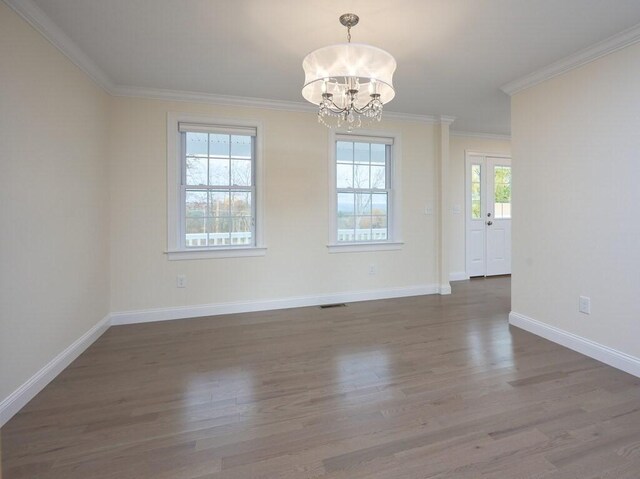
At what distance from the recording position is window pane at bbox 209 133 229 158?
362cm

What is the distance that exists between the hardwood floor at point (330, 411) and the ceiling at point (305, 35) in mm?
2443

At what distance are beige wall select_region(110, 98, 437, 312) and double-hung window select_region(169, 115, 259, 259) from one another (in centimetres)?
14

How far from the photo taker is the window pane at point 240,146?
369 cm

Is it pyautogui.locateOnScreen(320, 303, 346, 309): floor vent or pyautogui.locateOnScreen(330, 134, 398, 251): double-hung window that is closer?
pyautogui.locateOnScreen(320, 303, 346, 309): floor vent

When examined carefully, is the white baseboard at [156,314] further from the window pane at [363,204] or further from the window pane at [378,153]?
the window pane at [378,153]

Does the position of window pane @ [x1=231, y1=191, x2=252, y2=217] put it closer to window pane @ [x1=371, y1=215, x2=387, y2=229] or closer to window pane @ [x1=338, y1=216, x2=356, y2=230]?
window pane @ [x1=338, y1=216, x2=356, y2=230]

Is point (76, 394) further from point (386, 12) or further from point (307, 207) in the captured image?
point (386, 12)

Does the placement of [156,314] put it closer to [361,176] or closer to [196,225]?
[196,225]

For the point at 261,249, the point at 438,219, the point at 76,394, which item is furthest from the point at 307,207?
the point at 76,394

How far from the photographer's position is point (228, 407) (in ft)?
6.21

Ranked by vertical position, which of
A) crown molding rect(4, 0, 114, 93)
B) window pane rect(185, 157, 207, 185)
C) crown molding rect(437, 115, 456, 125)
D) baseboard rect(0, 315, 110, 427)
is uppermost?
crown molding rect(437, 115, 456, 125)

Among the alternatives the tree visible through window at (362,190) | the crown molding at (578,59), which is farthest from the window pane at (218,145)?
the crown molding at (578,59)

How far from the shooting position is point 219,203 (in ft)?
12.1

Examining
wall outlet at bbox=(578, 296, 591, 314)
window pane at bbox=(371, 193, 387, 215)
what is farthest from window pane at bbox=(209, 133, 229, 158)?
wall outlet at bbox=(578, 296, 591, 314)
